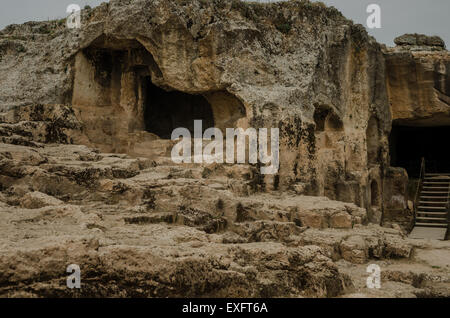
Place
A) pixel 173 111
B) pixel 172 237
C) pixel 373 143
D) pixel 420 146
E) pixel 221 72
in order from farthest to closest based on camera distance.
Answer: pixel 420 146
pixel 373 143
pixel 173 111
pixel 221 72
pixel 172 237

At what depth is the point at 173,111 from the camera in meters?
12.6

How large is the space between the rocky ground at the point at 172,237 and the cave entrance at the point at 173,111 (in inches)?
171

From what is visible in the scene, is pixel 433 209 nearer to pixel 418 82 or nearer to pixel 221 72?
pixel 418 82

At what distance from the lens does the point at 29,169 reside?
18.7 feet

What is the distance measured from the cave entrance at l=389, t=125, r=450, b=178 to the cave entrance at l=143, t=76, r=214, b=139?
26.5 ft

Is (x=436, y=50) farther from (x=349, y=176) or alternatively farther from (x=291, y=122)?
(x=291, y=122)

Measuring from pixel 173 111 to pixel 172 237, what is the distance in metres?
8.67

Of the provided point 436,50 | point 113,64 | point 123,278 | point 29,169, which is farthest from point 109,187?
point 436,50

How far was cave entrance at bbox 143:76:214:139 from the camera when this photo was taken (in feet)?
40.3

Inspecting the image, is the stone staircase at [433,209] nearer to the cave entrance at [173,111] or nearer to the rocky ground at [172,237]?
the rocky ground at [172,237]

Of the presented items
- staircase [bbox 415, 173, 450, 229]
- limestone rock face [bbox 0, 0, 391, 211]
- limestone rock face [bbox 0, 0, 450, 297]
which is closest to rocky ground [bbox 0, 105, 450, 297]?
limestone rock face [bbox 0, 0, 450, 297]

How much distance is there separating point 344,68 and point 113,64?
232 inches

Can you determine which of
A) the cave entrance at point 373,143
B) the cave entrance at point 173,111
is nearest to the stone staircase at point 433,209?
the cave entrance at point 373,143

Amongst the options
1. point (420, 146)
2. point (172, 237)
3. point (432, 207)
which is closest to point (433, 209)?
point (432, 207)
